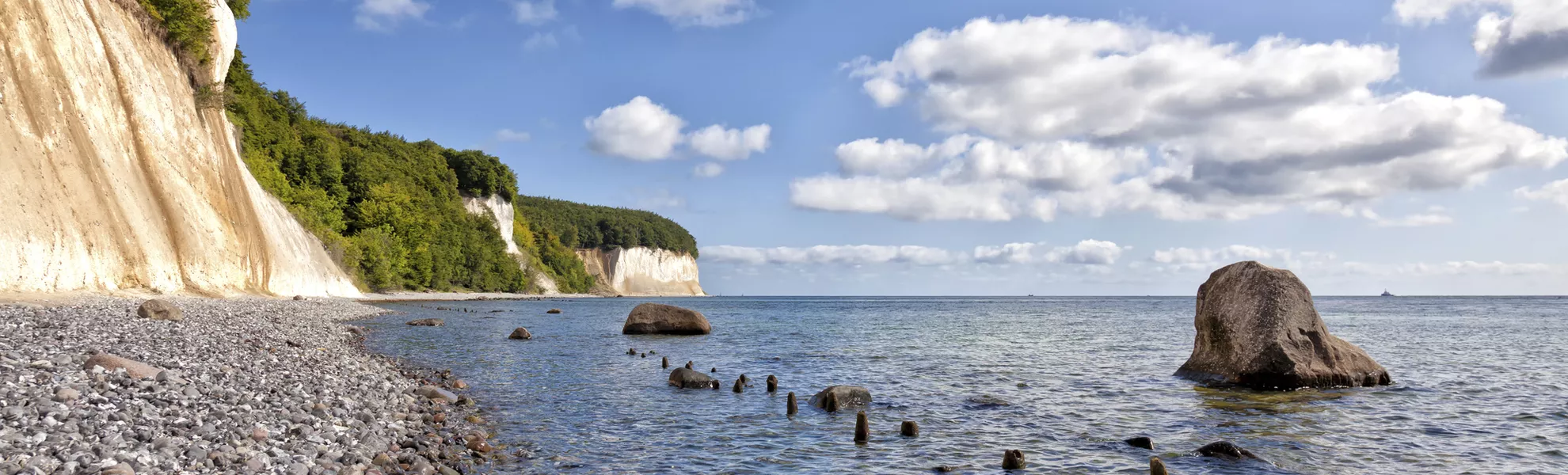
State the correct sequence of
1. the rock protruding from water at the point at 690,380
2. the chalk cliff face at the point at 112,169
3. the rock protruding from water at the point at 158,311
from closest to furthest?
the rock protruding from water at the point at 690,380 → the rock protruding from water at the point at 158,311 → the chalk cliff face at the point at 112,169

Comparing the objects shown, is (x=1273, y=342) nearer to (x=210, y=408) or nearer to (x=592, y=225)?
(x=210, y=408)

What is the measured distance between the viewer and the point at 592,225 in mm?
168500

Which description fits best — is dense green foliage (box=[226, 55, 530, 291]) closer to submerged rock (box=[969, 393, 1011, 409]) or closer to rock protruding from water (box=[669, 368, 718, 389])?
rock protruding from water (box=[669, 368, 718, 389])

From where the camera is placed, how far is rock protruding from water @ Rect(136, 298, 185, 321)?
66.1ft

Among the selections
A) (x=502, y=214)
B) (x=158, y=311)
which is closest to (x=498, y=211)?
(x=502, y=214)

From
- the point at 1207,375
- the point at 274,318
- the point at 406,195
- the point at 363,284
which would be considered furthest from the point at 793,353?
the point at 406,195

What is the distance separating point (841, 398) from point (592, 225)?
160 m

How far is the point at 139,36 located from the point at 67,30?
7048 mm

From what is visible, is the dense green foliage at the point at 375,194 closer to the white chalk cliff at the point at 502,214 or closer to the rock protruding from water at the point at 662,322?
the white chalk cliff at the point at 502,214

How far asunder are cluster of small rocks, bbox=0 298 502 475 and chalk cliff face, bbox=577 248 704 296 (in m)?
141

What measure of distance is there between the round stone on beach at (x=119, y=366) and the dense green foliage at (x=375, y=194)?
43.6m

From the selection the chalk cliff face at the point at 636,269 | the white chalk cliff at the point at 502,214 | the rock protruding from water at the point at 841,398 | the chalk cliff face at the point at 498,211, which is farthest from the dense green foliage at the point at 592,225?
the rock protruding from water at the point at 841,398

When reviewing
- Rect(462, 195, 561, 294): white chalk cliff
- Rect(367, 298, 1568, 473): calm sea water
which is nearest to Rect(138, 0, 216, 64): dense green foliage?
Rect(367, 298, 1568, 473): calm sea water

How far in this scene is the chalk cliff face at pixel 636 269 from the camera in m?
166
